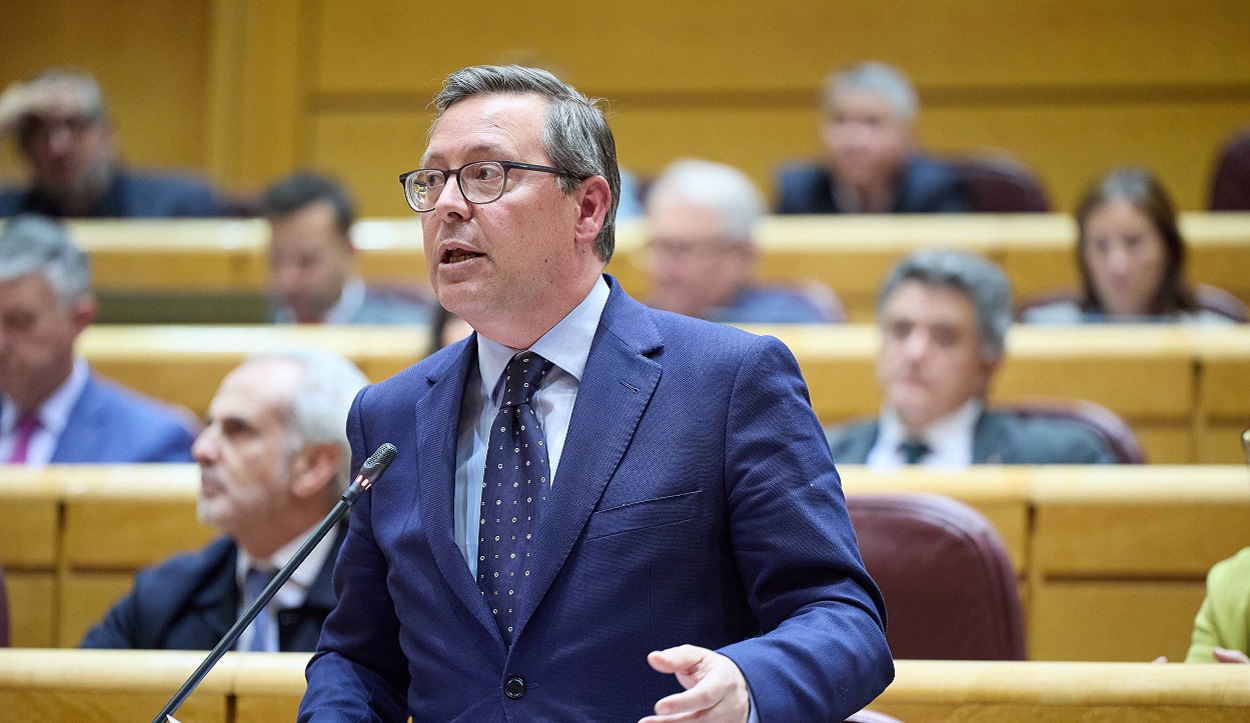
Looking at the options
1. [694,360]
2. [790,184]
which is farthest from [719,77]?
[694,360]

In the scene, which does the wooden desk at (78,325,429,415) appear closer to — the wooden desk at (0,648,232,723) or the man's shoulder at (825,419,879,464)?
the man's shoulder at (825,419,879,464)

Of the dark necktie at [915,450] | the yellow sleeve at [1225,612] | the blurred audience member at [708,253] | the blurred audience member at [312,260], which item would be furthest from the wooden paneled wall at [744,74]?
the yellow sleeve at [1225,612]

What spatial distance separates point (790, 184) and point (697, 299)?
0.77 m

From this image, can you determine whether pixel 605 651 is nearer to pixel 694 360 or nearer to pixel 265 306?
pixel 694 360

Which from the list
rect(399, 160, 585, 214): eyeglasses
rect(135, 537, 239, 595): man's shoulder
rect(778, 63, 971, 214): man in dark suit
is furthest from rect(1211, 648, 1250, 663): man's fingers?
rect(778, 63, 971, 214): man in dark suit

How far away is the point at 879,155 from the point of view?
297 centimetres

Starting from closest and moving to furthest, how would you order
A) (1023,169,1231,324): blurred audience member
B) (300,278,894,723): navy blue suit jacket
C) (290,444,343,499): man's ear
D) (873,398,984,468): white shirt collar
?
(300,278,894,723): navy blue suit jacket < (290,444,343,499): man's ear < (873,398,984,468): white shirt collar < (1023,169,1231,324): blurred audience member

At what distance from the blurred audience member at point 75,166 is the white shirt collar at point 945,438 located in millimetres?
1940

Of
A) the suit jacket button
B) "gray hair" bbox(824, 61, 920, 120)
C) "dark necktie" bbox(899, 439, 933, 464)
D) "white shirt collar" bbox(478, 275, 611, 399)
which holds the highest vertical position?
"gray hair" bbox(824, 61, 920, 120)

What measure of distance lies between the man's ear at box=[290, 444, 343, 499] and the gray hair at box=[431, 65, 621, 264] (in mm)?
705

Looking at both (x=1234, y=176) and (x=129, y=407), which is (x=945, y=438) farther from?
(x=1234, y=176)

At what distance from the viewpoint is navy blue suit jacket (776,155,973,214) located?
2.97 metres

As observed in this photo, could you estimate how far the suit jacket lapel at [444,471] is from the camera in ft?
2.85

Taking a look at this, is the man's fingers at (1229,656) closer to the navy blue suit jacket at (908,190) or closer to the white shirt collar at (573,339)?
the white shirt collar at (573,339)
